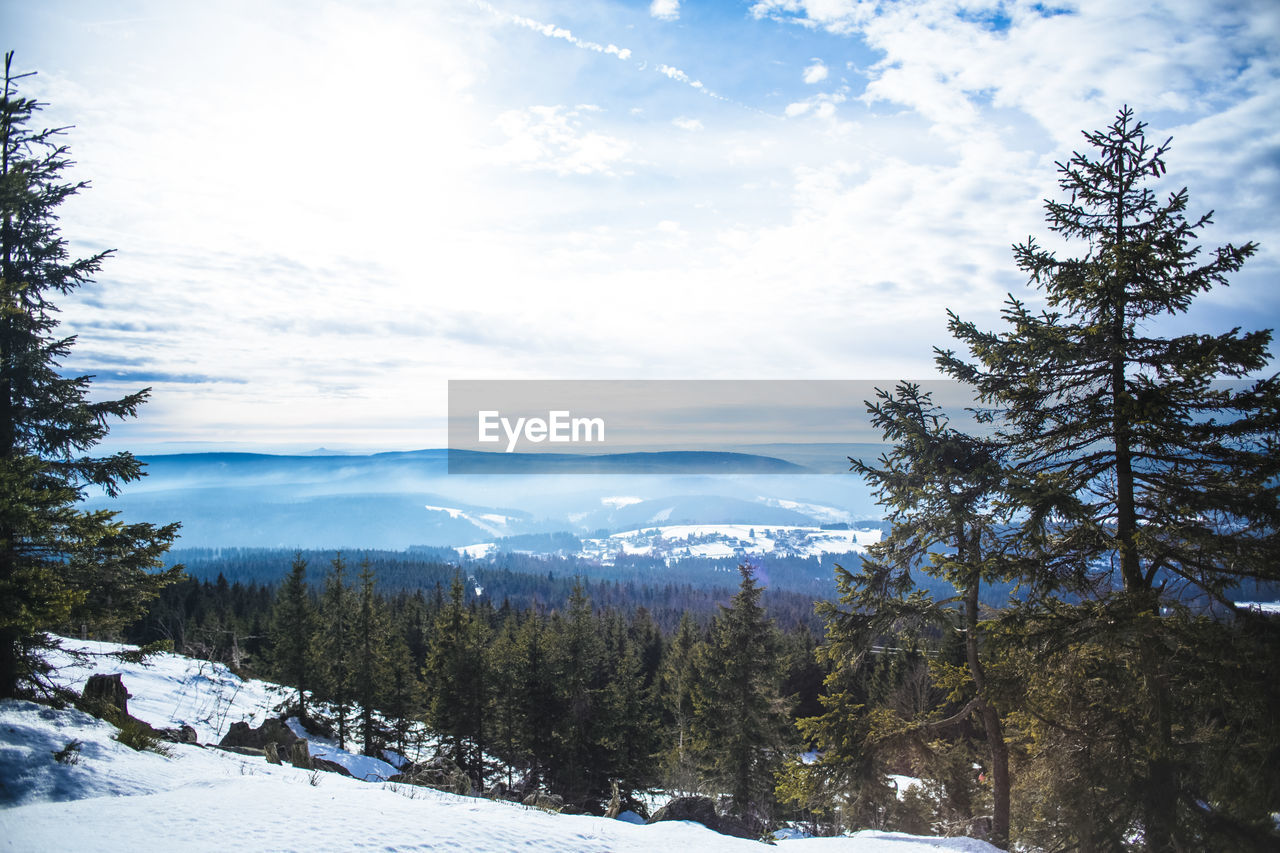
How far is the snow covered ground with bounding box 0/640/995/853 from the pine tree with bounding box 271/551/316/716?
23.4 meters

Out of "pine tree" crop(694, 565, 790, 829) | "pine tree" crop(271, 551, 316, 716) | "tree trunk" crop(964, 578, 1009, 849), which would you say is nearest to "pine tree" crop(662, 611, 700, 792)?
"pine tree" crop(694, 565, 790, 829)

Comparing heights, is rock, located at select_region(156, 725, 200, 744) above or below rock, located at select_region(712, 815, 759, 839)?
above

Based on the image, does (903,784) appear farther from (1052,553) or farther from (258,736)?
(258,736)

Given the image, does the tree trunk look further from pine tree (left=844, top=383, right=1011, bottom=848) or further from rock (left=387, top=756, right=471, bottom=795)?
rock (left=387, top=756, right=471, bottom=795)

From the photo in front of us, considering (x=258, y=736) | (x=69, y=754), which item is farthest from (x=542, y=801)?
(x=258, y=736)

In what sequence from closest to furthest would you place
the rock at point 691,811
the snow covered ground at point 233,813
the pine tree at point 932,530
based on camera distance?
the snow covered ground at point 233,813 < the pine tree at point 932,530 < the rock at point 691,811

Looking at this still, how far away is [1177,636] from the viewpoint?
8.15 meters

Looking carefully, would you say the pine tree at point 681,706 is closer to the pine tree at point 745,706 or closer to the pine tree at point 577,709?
the pine tree at point 745,706

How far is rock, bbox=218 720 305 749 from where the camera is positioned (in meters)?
16.5

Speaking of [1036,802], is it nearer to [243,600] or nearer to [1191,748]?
[1191,748]

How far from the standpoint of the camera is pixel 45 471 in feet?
36.0

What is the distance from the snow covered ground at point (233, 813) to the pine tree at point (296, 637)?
2336 cm

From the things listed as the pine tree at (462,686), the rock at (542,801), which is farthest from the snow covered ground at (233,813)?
the pine tree at (462,686)

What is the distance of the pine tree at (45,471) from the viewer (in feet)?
30.8
